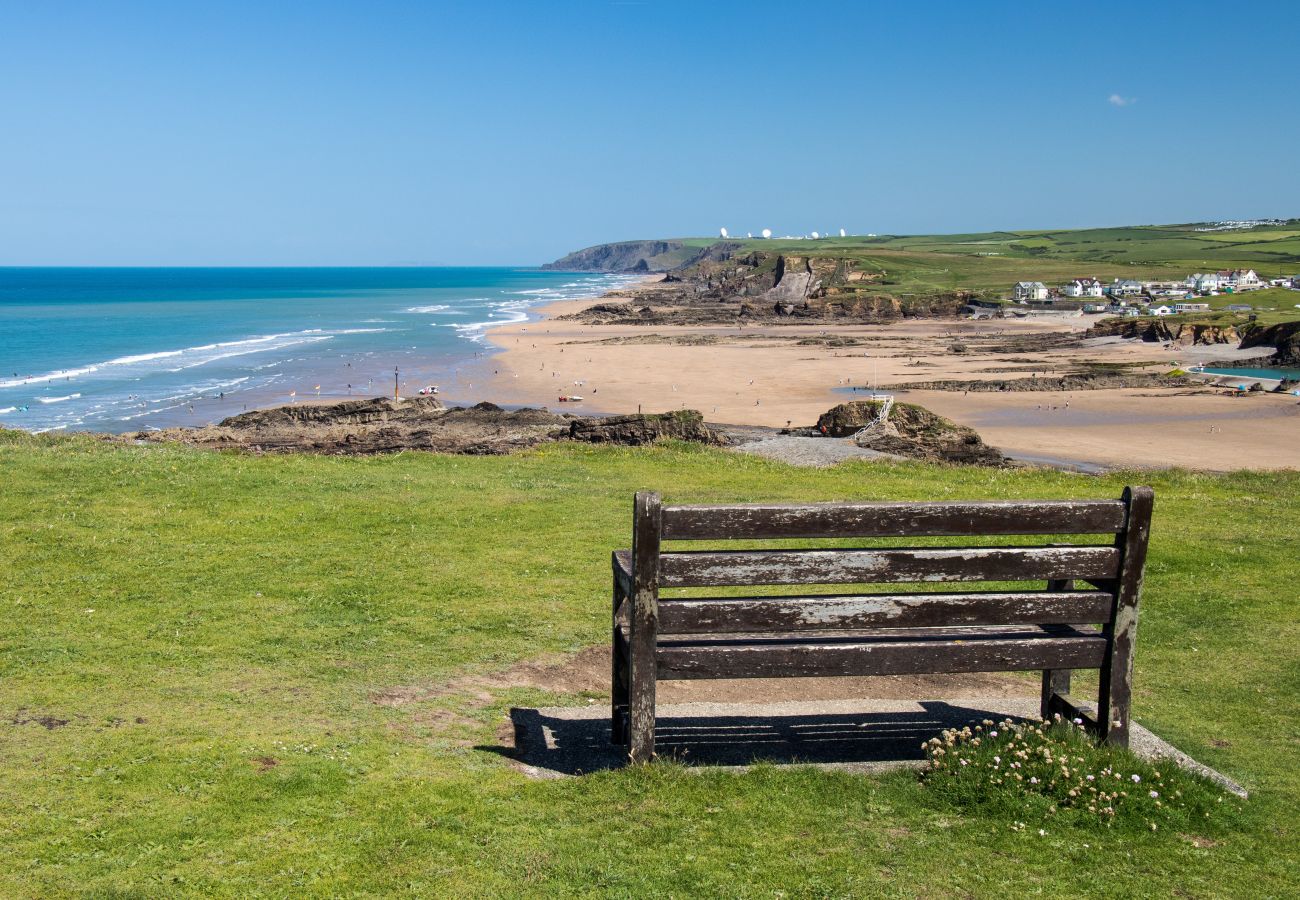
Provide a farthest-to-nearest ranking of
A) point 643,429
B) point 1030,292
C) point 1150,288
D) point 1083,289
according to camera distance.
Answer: point 1083,289 < point 1150,288 < point 1030,292 < point 643,429

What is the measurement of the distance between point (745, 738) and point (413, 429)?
103ft

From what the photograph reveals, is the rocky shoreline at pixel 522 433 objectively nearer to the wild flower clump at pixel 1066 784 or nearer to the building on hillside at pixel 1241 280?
the wild flower clump at pixel 1066 784

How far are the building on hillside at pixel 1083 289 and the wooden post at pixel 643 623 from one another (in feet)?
440

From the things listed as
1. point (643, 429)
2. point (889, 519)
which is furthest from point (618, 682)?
point (643, 429)

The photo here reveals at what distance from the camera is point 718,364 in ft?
222

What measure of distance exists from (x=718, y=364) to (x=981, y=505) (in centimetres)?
6208

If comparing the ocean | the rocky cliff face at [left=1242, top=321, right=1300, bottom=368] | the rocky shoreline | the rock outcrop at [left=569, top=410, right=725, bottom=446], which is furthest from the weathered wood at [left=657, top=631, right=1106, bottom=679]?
the rocky cliff face at [left=1242, top=321, right=1300, bottom=368]

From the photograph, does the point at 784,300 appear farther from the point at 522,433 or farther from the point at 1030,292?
the point at 522,433

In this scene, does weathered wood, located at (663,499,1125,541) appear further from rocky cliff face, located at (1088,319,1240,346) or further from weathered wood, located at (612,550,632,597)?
rocky cliff face, located at (1088,319,1240,346)

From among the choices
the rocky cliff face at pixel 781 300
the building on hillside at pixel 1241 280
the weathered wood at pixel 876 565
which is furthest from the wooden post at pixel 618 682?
the building on hillside at pixel 1241 280

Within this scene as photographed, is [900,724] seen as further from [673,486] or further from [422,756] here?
[673,486]

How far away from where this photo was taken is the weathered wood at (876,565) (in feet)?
19.3

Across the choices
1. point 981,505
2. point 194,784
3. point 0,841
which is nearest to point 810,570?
point 981,505

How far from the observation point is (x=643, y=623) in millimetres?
5934
